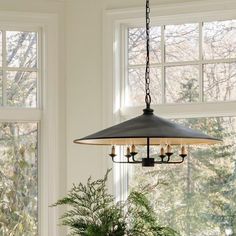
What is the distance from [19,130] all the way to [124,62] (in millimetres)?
1006

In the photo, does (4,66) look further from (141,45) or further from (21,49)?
(141,45)

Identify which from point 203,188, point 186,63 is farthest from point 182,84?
point 203,188

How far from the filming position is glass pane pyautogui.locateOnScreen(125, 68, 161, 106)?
4.47m

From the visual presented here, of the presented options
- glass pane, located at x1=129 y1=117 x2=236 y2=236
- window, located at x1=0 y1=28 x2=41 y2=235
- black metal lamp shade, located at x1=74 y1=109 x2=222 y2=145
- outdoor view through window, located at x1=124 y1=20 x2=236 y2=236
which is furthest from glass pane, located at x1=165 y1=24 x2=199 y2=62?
black metal lamp shade, located at x1=74 y1=109 x2=222 y2=145

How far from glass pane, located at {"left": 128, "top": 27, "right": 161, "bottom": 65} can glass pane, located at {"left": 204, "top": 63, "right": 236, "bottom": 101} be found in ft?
1.40

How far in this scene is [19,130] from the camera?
14.8 feet

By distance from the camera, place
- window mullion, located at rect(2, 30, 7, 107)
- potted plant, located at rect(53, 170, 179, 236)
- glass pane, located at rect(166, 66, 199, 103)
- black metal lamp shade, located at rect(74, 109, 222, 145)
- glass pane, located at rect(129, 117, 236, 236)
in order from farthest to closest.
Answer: window mullion, located at rect(2, 30, 7, 107) → glass pane, located at rect(166, 66, 199, 103) → glass pane, located at rect(129, 117, 236, 236) → potted plant, located at rect(53, 170, 179, 236) → black metal lamp shade, located at rect(74, 109, 222, 145)

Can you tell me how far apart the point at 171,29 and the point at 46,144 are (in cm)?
135

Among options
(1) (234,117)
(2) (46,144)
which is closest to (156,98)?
(1) (234,117)

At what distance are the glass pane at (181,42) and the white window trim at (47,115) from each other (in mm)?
897

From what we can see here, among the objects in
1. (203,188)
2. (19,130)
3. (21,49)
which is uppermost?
(21,49)

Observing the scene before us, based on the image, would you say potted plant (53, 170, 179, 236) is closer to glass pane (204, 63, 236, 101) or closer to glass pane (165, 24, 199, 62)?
glass pane (204, 63, 236, 101)

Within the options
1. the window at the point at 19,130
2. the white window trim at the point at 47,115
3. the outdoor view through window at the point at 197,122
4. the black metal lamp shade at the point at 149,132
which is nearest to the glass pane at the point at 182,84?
the outdoor view through window at the point at 197,122

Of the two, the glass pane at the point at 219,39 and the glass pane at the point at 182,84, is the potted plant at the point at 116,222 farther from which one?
the glass pane at the point at 219,39
